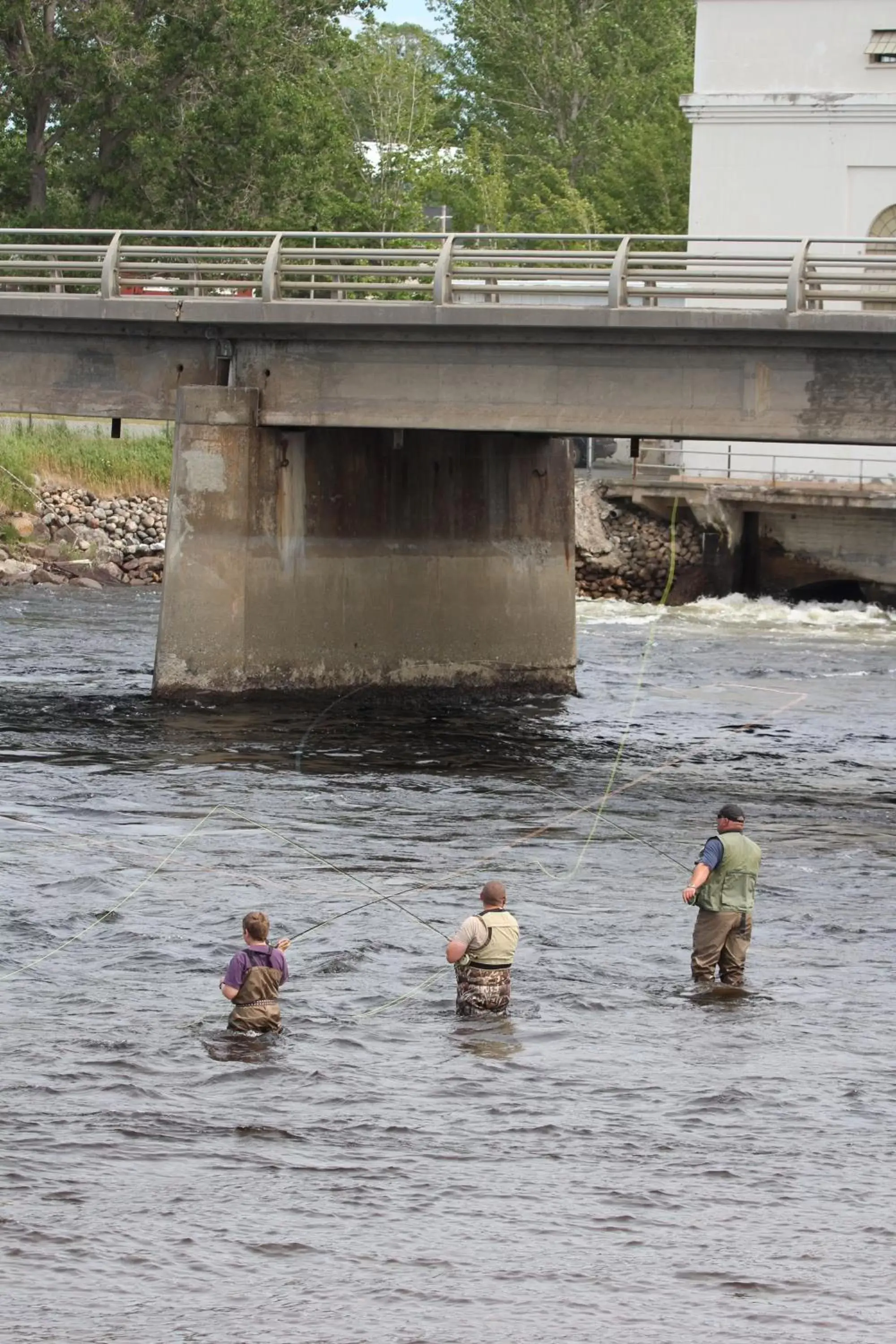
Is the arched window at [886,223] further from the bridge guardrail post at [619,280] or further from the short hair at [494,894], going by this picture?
the short hair at [494,894]

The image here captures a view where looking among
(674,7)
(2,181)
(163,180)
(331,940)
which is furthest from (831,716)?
(674,7)

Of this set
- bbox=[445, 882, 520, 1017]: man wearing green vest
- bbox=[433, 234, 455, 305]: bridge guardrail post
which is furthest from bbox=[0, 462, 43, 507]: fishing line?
bbox=[445, 882, 520, 1017]: man wearing green vest

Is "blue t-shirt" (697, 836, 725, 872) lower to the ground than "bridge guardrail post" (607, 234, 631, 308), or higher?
lower

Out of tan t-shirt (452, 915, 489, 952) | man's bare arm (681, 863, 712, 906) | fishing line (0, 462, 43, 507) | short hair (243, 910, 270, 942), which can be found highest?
fishing line (0, 462, 43, 507)

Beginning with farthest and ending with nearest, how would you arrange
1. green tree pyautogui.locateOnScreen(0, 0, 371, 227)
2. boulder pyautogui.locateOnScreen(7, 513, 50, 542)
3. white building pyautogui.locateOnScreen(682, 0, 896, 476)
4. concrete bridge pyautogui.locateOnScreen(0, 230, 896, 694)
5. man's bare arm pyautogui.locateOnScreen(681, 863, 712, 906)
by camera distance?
green tree pyautogui.locateOnScreen(0, 0, 371, 227) < boulder pyautogui.locateOnScreen(7, 513, 50, 542) < white building pyautogui.locateOnScreen(682, 0, 896, 476) < concrete bridge pyautogui.locateOnScreen(0, 230, 896, 694) < man's bare arm pyautogui.locateOnScreen(681, 863, 712, 906)

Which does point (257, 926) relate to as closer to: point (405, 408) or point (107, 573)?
point (405, 408)

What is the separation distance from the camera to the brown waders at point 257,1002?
48.6ft

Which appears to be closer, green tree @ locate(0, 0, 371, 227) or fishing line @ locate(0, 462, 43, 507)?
fishing line @ locate(0, 462, 43, 507)

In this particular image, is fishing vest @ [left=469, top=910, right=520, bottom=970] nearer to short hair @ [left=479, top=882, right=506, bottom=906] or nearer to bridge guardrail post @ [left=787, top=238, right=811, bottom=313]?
short hair @ [left=479, top=882, right=506, bottom=906]

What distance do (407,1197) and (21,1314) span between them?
2.52 m

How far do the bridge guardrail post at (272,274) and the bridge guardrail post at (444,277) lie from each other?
2.25m

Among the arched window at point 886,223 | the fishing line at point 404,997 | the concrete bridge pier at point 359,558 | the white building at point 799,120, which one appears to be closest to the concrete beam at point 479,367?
the concrete bridge pier at point 359,558

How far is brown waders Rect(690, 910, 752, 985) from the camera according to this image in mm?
16453

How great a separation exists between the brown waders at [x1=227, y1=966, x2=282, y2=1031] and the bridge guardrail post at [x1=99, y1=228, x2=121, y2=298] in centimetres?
1621
